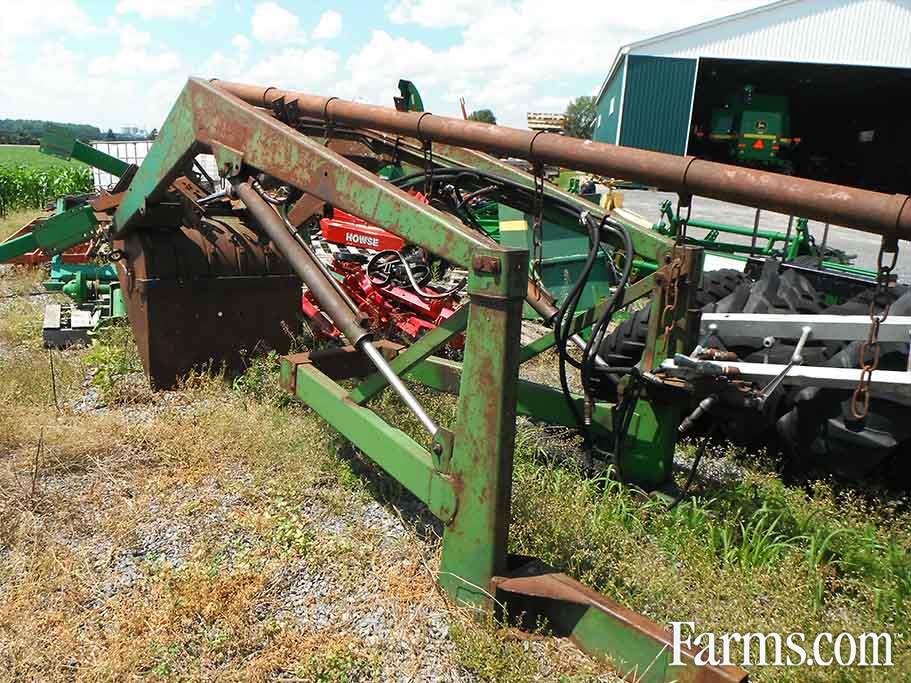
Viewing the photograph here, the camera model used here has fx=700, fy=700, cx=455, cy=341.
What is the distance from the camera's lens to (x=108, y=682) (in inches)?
82.2

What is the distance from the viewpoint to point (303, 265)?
3098 mm

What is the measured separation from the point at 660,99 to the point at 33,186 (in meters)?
17.3

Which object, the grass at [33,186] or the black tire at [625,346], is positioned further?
the grass at [33,186]

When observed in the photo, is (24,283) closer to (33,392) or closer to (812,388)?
(33,392)

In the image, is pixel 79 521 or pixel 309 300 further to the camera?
pixel 309 300

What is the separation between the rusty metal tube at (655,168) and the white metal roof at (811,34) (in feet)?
61.4

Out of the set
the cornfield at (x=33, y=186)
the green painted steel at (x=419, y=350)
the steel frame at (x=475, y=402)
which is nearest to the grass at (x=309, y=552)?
the steel frame at (x=475, y=402)

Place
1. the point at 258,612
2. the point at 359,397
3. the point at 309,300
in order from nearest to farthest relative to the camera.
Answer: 1. the point at 258,612
2. the point at 359,397
3. the point at 309,300

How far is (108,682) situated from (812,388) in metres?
3.18

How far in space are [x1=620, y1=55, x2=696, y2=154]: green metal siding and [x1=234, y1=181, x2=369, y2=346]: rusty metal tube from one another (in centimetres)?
1868

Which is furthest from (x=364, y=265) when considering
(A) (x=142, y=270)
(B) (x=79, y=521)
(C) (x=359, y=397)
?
(B) (x=79, y=521)

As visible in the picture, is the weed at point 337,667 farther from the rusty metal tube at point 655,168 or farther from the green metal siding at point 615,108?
the green metal siding at point 615,108

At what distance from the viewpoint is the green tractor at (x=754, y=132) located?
60.3ft

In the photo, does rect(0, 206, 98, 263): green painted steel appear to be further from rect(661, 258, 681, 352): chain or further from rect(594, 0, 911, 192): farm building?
rect(594, 0, 911, 192): farm building
